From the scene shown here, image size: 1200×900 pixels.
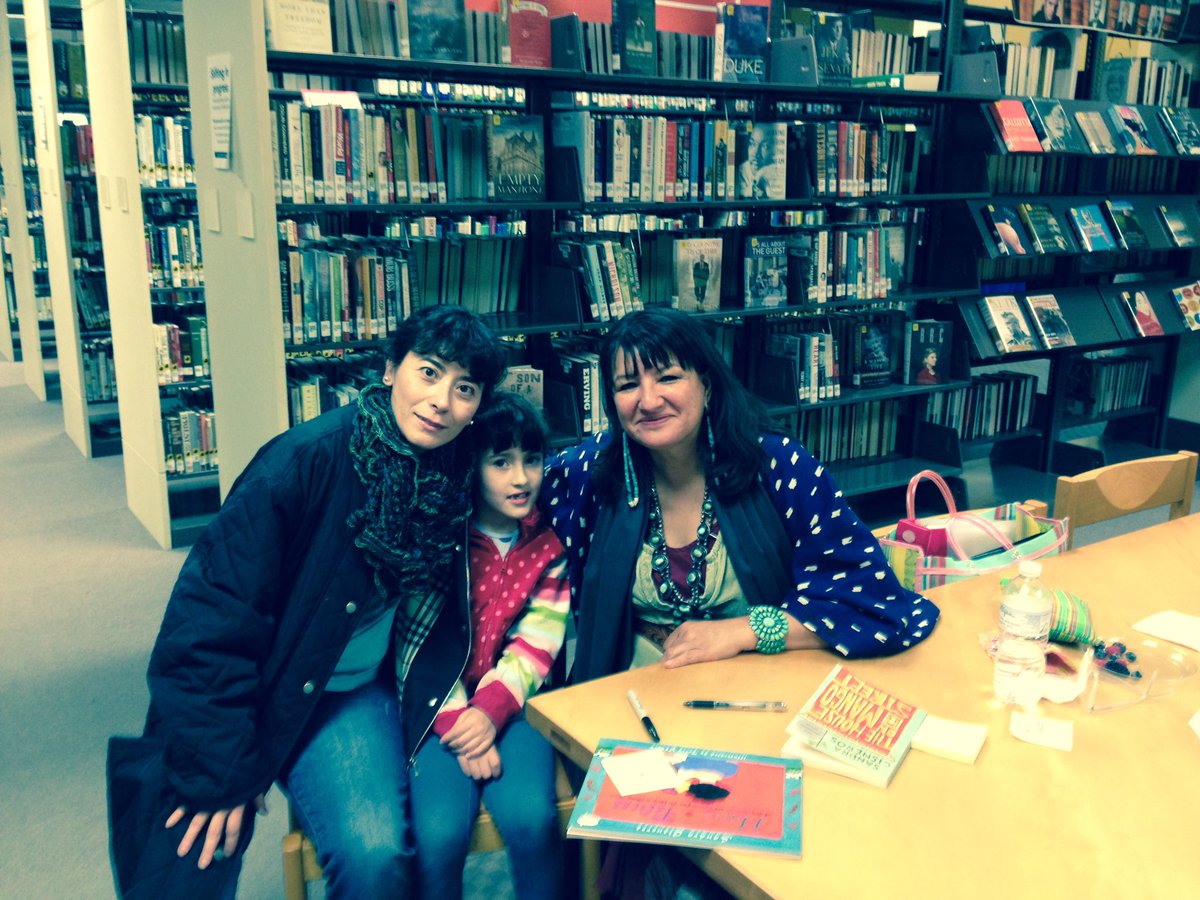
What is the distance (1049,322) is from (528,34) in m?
2.50

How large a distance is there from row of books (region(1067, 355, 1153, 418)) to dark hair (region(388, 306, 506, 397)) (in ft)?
13.2

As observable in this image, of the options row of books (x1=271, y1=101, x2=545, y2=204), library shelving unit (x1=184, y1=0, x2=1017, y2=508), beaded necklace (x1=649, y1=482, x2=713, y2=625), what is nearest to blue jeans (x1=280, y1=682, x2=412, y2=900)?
beaded necklace (x1=649, y1=482, x2=713, y2=625)

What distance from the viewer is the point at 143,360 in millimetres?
3939

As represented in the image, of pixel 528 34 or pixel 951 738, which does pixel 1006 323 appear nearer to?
pixel 528 34

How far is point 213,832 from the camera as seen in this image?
4.74 feet

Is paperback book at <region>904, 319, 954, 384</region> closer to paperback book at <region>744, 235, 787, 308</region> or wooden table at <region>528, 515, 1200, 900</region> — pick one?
paperback book at <region>744, 235, 787, 308</region>

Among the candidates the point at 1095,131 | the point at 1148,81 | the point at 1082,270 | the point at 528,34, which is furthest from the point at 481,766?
the point at 1148,81

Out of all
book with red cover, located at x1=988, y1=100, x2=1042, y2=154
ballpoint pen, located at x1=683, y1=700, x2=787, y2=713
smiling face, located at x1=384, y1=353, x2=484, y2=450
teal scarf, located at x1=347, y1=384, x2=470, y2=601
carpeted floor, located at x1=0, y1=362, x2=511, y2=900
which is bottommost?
carpeted floor, located at x1=0, y1=362, x2=511, y2=900

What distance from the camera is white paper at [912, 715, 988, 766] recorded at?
125 centimetres

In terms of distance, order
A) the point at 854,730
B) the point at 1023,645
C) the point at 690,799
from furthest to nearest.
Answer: the point at 1023,645 < the point at 854,730 < the point at 690,799

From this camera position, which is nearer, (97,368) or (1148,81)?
(1148,81)

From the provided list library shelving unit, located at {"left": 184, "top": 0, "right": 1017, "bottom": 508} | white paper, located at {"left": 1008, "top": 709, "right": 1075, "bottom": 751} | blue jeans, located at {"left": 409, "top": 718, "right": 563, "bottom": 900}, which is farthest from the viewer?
library shelving unit, located at {"left": 184, "top": 0, "right": 1017, "bottom": 508}

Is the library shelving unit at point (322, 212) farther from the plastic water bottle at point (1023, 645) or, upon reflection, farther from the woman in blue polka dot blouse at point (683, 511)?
the plastic water bottle at point (1023, 645)

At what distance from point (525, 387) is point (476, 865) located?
5.45 feet
